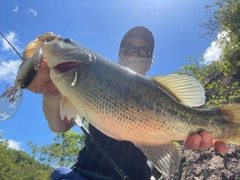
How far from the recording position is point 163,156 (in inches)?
70.9

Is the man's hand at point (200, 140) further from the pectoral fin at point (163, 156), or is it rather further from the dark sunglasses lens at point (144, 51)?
the dark sunglasses lens at point (144, 51)

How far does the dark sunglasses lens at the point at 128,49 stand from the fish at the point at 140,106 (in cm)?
125

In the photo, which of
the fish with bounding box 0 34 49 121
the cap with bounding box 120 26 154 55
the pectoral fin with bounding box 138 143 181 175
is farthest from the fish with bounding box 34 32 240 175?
the cap with bounding box 120 26 154 55

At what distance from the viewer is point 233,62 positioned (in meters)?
14.3

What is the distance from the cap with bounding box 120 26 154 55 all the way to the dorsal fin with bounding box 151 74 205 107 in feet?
4.79

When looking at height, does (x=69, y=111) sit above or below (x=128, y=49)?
below

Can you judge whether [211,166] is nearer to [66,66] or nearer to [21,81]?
[66,66]

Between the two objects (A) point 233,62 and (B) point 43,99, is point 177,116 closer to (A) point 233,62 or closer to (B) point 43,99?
(B) point 43,99

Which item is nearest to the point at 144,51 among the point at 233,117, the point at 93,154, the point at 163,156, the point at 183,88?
the point at 183,88

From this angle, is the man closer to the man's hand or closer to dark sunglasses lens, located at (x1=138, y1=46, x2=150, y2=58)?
the man's hand

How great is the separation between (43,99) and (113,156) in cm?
95

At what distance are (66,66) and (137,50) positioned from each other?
1.42m

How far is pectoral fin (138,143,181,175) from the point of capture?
5.82ft

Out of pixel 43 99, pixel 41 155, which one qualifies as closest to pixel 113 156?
pixel 43 99
